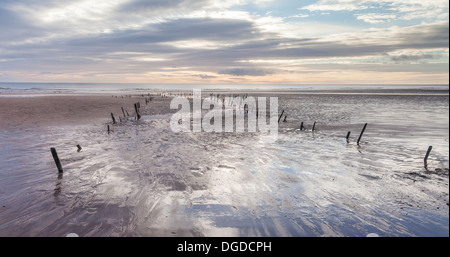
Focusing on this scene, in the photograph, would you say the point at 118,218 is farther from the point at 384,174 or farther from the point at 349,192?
the point at 384,174

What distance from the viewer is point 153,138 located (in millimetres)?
19641

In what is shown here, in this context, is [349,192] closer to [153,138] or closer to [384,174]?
[384,174]

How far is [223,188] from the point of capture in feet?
33.1

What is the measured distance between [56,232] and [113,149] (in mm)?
9655

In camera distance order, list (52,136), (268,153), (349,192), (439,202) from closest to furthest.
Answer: (439,202), (349,192), (268,153), (52,136)

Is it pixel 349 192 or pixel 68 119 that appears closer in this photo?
pixel 349 192

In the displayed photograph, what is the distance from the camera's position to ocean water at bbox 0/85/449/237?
7348 millimetres

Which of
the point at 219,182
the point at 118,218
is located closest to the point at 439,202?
the point at 219,182

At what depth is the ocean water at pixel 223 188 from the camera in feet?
24.1
